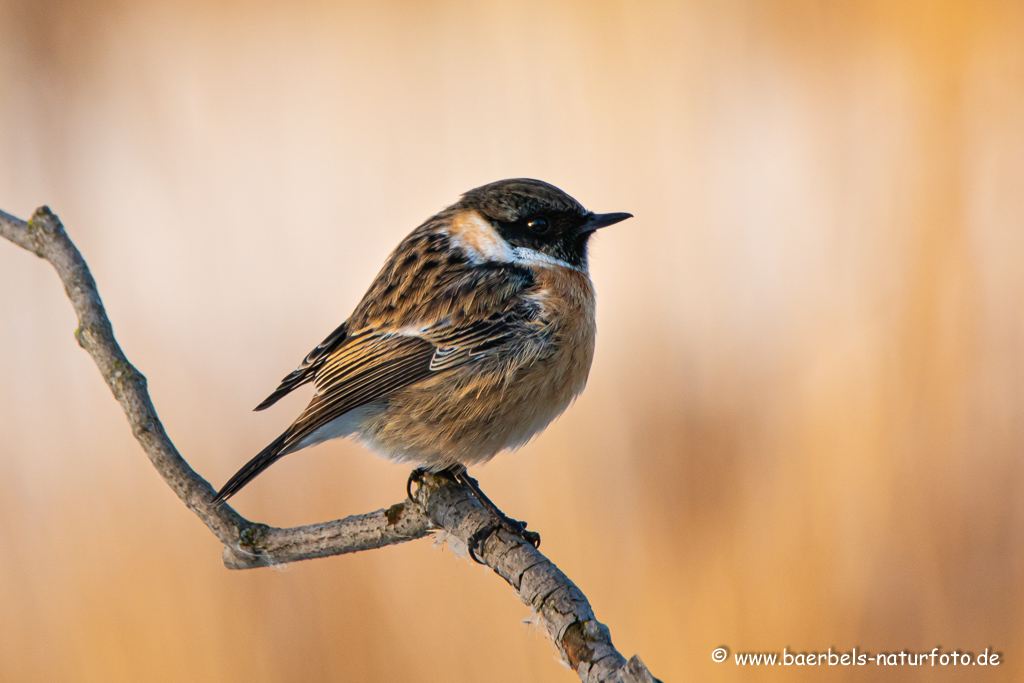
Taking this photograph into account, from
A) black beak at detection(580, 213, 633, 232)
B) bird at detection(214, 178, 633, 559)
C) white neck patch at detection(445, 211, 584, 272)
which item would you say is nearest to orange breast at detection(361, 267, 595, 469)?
bird at detection(214, 178, 633, 559)

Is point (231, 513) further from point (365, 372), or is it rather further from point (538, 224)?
point (538, 224)

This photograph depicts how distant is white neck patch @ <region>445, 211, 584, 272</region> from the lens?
→ 2.99 metres

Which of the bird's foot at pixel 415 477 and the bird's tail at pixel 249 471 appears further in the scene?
the bird's foot at pixel 415 477

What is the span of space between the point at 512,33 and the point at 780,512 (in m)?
2.60

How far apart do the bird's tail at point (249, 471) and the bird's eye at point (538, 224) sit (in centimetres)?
118

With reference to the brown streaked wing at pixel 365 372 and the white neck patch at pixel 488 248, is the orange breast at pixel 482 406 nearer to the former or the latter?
the brown streaked wing at pixel 365 372

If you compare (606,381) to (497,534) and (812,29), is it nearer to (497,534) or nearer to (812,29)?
(497,534)

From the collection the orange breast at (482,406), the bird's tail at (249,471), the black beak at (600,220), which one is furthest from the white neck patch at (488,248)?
the bird's tail at (249,471)

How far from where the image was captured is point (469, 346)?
274 cm

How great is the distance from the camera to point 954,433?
11.3ft

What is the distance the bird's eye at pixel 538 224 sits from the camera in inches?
117

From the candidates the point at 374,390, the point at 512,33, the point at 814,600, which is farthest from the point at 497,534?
the point at 512,33

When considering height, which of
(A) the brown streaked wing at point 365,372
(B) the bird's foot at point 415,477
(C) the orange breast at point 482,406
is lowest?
(B) the bird's foot at point 415,477

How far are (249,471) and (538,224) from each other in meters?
1.37
